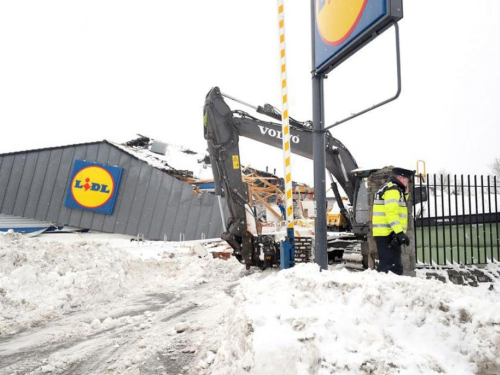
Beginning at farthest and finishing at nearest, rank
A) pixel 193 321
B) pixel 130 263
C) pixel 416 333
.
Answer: pixel 130 263, pixel 193 321, pixel 416 333

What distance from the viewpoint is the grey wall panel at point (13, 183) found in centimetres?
1625

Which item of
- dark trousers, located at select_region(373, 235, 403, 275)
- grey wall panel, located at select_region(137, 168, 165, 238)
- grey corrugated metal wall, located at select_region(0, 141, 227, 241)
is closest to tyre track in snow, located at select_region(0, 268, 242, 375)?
dark trousers, located at select_region(373, 235, 403, 275)

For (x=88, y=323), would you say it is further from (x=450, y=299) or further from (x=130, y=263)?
(x=450, y=299)

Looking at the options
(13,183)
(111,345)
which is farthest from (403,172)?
(13,183)

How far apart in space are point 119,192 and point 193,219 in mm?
3616

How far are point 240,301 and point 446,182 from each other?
6419 mm

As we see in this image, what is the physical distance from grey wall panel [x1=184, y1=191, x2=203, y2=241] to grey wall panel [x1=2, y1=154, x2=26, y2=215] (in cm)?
772

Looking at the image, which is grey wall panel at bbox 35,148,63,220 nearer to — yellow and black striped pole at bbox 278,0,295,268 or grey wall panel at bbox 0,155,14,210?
grey wall panel at bbox 0,155,14,210

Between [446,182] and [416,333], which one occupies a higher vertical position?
[446,182]

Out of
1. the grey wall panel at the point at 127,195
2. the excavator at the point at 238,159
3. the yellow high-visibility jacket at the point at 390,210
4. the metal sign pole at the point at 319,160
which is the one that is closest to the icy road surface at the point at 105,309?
the excavator at the point at 238,159

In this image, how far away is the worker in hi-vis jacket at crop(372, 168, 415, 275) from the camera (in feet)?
16.9

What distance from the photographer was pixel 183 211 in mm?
16391

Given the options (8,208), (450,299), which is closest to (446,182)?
(450,299)

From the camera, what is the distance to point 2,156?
1619 centimetres
